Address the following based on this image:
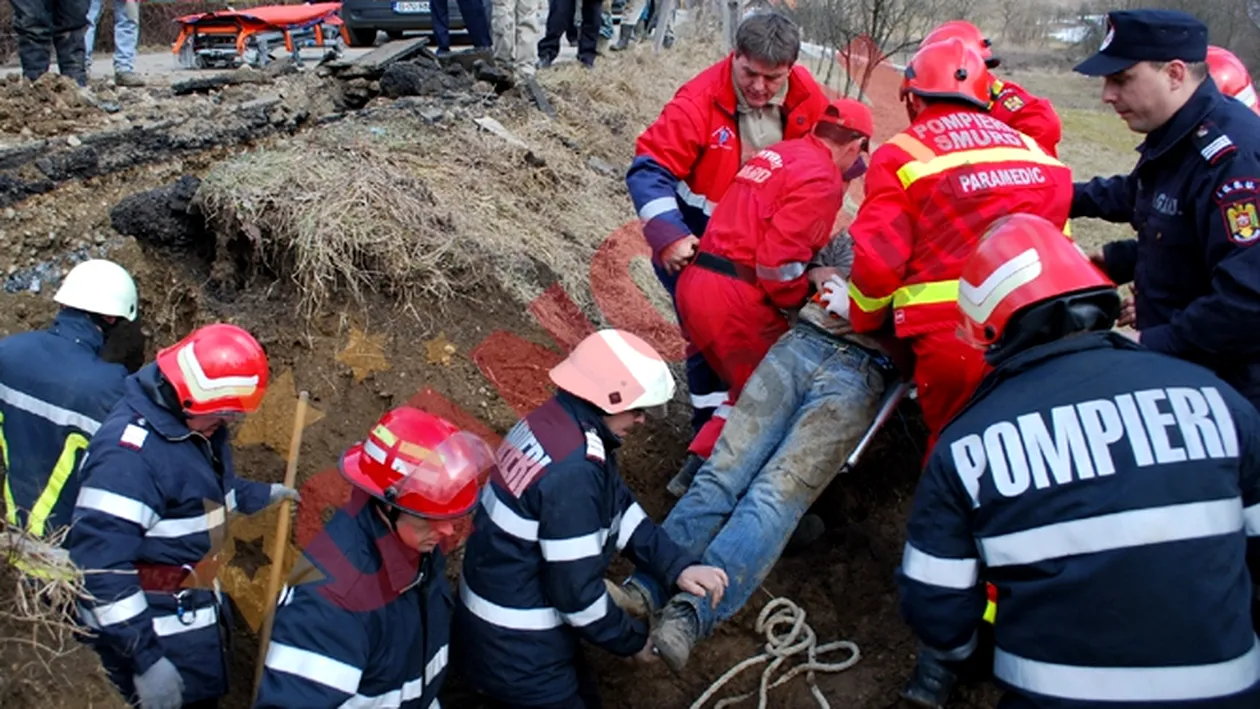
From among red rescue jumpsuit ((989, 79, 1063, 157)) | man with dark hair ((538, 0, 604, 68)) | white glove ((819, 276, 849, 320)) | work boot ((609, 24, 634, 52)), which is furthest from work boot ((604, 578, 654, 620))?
work boot ((609, 24, 634, 52))

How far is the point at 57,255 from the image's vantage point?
6312mm

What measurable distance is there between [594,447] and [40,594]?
168cm

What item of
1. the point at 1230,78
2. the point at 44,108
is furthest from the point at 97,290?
the point at 1230,78

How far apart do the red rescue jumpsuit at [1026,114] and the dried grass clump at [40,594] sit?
430 cm

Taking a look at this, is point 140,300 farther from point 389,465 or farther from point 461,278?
point 389,465

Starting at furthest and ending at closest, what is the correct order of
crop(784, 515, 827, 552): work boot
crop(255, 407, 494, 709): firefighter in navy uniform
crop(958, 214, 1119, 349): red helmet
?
crop(784, 515, 827, 552): work boot
crop(255, 407, 494, 709): firefighter in navy uniform
crop(958, 214, 1119, 349): red helmet

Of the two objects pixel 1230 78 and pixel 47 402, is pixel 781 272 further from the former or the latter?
pixel 47 402

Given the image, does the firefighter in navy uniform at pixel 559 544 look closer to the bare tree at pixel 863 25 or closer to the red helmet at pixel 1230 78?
the red helmet at pixel 1230 78

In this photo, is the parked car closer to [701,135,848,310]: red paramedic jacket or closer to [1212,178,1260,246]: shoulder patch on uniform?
[701,135,848,310]: red paramedic jacket

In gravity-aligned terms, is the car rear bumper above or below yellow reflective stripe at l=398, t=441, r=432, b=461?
below

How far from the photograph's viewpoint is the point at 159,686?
333 centimetres

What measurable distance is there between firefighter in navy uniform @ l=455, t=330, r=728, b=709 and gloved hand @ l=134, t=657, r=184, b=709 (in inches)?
36.6

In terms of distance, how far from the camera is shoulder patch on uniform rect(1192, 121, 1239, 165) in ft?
10.9

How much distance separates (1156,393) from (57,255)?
6.26m
